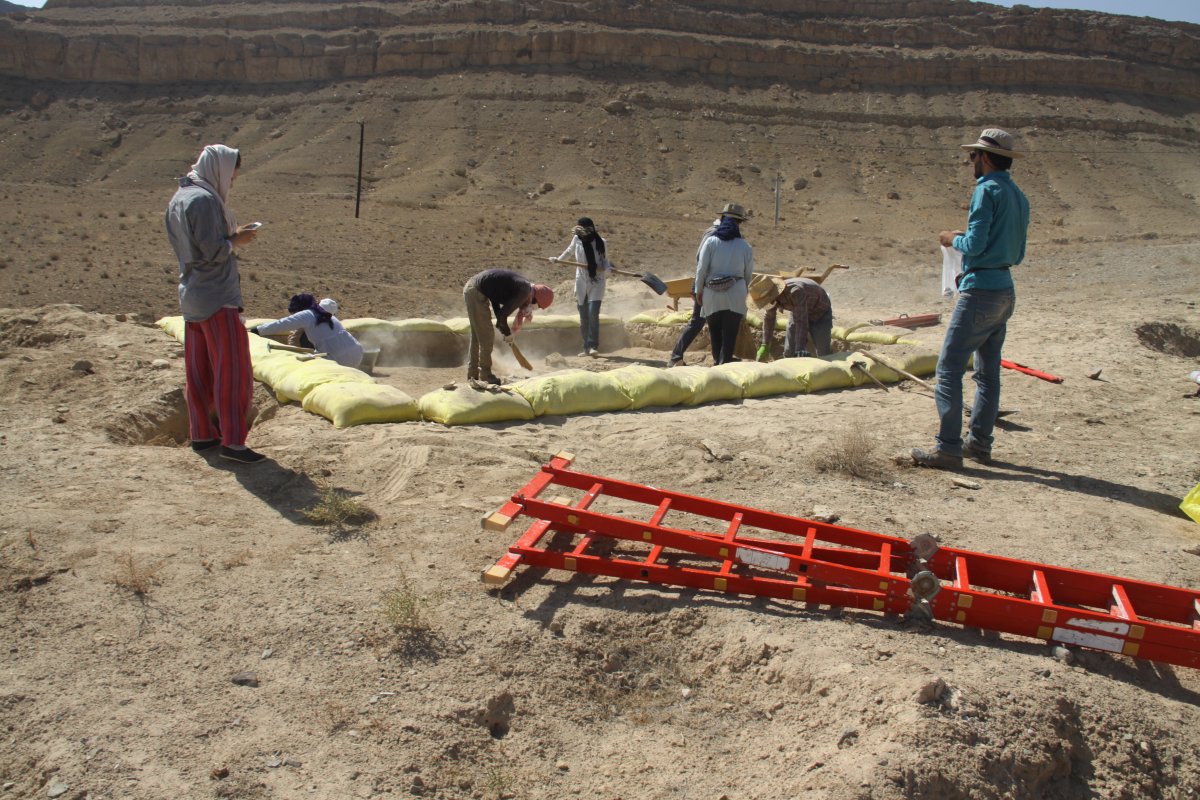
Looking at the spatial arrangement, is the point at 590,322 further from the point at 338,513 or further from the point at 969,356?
the point at 338,513

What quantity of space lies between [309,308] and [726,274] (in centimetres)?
335

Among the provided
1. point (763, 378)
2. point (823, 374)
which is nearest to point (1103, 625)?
point (763, 378)

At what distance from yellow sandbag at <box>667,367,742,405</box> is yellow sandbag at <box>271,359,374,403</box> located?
211 centimetres

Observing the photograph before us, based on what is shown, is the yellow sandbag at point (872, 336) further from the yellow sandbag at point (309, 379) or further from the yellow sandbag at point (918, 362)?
the yellow sandbag at point (309, 379)

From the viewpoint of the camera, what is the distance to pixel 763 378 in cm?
657

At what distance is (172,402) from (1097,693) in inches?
204

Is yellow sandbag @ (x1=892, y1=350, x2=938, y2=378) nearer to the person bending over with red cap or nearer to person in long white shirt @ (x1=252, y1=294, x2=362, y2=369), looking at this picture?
the person bending over with red cap

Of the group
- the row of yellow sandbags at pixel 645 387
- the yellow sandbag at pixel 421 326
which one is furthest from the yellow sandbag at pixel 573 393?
the yellow sandbag at pixel 421 326

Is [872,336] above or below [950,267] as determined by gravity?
below

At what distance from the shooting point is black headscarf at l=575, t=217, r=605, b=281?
8.69 meters

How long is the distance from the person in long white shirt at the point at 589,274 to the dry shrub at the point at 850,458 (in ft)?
13.4

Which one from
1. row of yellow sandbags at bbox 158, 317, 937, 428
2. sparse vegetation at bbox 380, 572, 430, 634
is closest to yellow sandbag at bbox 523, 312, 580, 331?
row of yellow sandbags at bbox 158, 317, 937, 428

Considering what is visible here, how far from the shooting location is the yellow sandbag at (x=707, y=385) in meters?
6.28

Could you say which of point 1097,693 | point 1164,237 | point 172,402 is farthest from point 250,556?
point 1164,237
